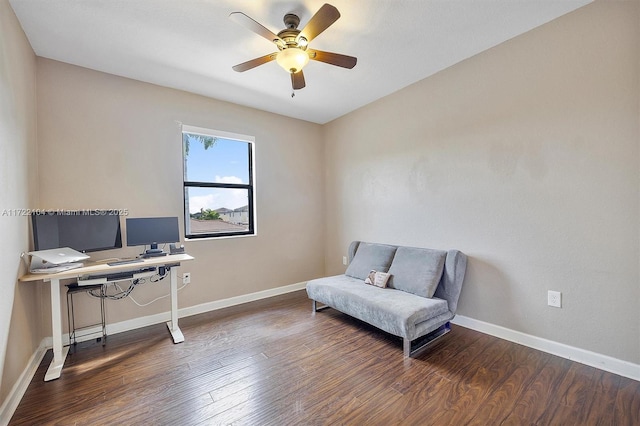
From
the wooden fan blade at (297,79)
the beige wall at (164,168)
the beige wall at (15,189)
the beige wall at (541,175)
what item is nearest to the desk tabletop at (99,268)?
the beige wall at (15,189)

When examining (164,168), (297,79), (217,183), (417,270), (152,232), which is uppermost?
(297,79)

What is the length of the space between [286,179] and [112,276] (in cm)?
242

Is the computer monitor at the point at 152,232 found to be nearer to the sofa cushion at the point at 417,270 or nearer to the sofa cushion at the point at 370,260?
the sofa cushion at the point at 370,260

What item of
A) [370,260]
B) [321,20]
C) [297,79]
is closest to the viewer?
[321,20]

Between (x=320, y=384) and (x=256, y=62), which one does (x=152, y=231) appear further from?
(x=320, y=384)

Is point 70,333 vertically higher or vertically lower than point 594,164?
lower

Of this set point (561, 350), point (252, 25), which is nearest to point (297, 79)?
point (252, 25)

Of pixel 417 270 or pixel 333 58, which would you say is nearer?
pixel 333 58

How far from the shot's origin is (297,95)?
3.40m

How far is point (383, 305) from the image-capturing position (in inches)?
97.0

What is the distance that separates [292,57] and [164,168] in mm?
2034

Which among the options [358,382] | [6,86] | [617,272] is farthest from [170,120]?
→ [617,272]

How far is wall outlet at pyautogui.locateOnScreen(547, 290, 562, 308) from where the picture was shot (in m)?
2.20

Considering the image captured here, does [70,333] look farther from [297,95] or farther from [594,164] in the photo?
[594,164]
